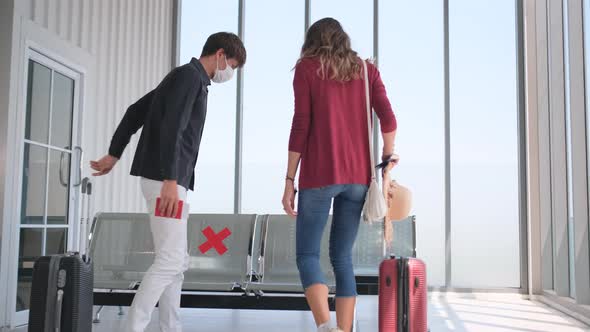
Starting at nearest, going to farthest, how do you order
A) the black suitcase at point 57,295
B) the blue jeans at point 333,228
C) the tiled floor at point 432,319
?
the blue jeans at point 333,228
the black suitcase at point 57,295
the tiled floor at point 432,319

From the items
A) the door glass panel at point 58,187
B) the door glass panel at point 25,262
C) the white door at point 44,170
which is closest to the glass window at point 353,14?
the white door at point 44,170

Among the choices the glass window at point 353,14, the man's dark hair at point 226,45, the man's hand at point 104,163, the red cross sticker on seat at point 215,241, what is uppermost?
the glass window at point 353,14

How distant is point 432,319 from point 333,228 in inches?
106

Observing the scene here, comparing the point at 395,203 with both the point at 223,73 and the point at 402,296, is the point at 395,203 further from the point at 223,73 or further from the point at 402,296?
the point at 223,73

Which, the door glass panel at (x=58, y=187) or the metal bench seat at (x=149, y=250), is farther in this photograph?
the door glass panel at (x=58, y=187)

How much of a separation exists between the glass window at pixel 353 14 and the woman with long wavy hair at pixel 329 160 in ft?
14.9

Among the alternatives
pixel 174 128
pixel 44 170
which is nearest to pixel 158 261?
pixel 174 128

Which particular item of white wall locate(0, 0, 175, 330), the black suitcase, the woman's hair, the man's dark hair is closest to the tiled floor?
white wall locate(0, 0, 175, 330)

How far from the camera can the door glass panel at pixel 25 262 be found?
4.26 m

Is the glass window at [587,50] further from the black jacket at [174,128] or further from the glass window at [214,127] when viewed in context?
the glass window at [214,127]

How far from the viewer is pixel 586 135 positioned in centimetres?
490

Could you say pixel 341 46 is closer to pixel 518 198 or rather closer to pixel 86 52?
pixel 86 52

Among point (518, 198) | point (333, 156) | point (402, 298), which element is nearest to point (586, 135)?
point (518, 198)

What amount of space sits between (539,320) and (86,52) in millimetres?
3902
